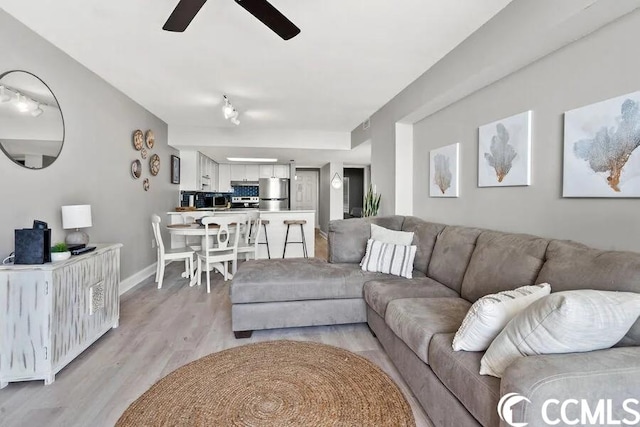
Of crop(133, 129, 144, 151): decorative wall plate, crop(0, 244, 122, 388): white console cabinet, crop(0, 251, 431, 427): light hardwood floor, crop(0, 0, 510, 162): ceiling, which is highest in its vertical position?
crop(0, 0, 510, 162): ceiling

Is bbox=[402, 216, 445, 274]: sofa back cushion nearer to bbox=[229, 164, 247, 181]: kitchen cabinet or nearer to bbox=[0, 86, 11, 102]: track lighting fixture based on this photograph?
bbox=[0, 86, 11, 102]: track lighting fixture

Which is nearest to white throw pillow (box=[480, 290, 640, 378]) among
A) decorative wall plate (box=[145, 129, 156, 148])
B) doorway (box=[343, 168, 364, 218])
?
decorative wall plate (box=[145, 129, 156, 148])

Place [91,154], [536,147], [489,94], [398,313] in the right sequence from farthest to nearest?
[91,154], [489,94], [536,147], [398,313]

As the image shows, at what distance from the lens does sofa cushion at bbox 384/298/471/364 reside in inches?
62.9

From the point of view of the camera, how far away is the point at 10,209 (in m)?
2.13

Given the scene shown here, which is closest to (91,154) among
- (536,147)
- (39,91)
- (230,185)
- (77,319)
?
(39,91)

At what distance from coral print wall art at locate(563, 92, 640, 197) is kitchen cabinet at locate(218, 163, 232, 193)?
24.2ft

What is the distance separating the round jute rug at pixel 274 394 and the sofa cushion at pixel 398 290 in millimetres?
409

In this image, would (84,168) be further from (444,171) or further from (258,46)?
(444,171)

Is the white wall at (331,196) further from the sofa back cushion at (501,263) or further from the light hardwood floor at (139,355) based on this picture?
the sofa back cushion at (501,263)

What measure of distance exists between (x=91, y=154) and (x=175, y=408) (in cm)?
262

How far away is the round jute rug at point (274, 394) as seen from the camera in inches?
61.7

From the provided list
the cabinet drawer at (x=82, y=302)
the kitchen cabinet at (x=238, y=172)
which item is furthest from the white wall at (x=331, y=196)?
the cabinet drawer at (x=82, y=302)

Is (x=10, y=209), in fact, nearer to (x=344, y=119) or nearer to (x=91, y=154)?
(x=91, y=154)
